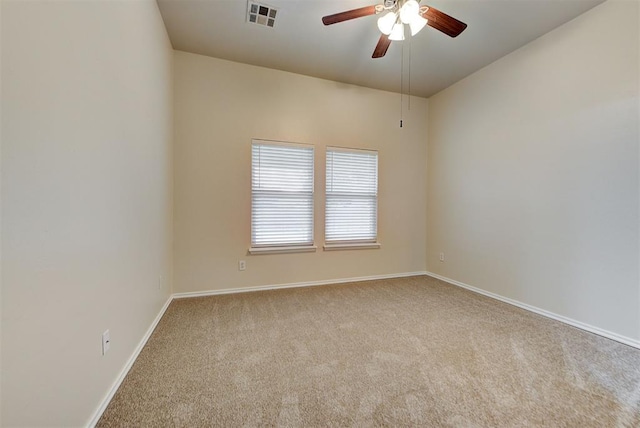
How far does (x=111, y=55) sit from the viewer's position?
1447 millimetres

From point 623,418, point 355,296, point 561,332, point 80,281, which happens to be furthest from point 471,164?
point 80,281

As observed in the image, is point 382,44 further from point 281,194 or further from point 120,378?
point 120,378

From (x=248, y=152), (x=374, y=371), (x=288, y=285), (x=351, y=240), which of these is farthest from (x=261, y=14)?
(x=374, y=371)

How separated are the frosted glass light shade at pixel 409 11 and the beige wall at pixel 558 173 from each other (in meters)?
1.81

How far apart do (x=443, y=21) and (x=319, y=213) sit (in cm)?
242

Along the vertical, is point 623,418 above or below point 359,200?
below

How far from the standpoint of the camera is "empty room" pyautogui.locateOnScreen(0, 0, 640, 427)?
41.4 inches

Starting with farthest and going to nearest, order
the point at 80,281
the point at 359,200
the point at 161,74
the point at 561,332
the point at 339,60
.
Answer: the point at 359,200 < the point at 339,60 < the point at 161,74 < the point at 561,332 < the point at 80,281

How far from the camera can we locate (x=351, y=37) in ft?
8.91

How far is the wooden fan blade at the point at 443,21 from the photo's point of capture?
1885 millimetres

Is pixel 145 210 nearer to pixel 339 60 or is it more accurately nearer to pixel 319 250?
pixel 319 250

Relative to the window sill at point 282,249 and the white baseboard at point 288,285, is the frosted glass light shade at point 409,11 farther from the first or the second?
the white baseboard at point 288,285

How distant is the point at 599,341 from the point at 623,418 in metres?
1.11

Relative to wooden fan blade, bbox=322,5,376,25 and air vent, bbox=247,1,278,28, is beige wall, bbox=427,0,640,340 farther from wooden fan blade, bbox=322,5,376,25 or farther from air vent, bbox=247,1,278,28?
air vent, bbox=247,1,278,28
